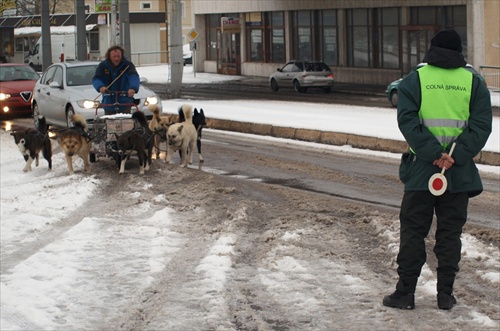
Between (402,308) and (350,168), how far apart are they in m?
9.16

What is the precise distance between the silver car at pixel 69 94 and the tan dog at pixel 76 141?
402 centimetres

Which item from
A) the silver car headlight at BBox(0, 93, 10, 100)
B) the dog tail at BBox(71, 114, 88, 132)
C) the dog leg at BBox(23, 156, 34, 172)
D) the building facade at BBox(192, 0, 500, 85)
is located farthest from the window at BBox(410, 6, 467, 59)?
the dog tail at BBox(71, 114, 88, 132)

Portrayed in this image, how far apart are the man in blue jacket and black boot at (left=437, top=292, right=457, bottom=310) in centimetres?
872

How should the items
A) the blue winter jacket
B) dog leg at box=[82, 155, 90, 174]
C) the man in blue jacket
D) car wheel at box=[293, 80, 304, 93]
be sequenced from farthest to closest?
1. car wheel at box=[293, 80, 304, 93]
2. the blue winter jacket
3. the man in blue jacket
4. dog leg at box=[82, 155, 90, 174]

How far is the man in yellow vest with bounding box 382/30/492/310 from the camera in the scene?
6941 mm

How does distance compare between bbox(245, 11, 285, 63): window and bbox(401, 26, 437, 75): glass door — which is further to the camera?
bbox(245, 11, 285, 63): window

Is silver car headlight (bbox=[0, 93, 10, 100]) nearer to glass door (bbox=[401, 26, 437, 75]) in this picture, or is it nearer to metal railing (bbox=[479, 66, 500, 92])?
metal railing (bbox=[479, 66, 500, 92])

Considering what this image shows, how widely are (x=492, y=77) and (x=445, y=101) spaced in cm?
3113

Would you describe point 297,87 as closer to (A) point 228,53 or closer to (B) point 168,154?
(A) point 228,53

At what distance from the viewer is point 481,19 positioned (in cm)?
3881

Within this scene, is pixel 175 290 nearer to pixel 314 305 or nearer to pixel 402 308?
pixel 314 305

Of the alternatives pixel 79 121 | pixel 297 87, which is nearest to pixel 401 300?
pixel 79 121

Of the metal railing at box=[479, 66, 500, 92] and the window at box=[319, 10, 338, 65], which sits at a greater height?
the window at box=[319, 10, 338, 65]

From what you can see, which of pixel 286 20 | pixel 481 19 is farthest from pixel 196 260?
pixel 286 20
